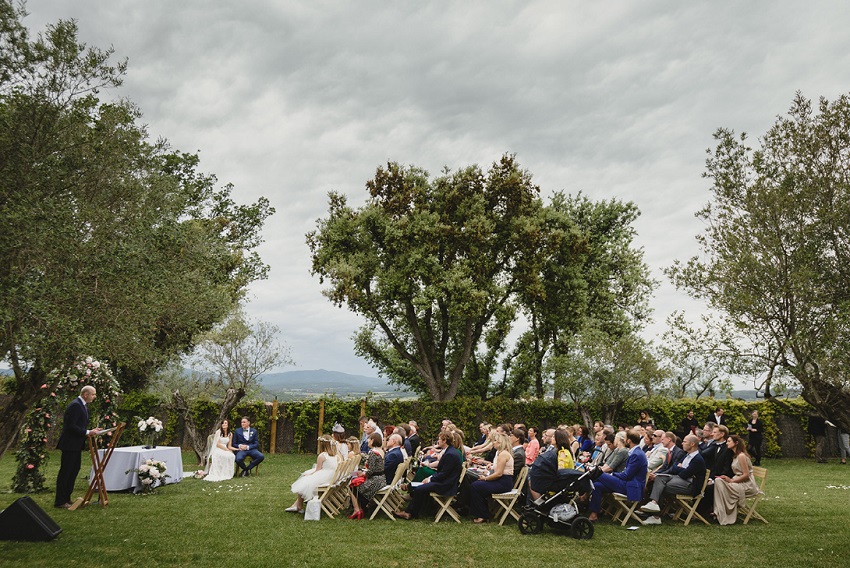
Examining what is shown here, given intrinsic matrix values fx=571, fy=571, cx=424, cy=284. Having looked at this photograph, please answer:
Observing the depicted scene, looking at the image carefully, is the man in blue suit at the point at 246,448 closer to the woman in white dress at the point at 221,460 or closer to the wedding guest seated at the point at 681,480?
the woman in white dress at the point at 221,460

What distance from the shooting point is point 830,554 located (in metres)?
7.17

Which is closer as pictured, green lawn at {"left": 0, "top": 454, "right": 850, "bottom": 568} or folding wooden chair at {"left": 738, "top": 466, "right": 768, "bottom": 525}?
green lawn at {"left": 0, "top": 454, "right": 850, "bottom": 568}

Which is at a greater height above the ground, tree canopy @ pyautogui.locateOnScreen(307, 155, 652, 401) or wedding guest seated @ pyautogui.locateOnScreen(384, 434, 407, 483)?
tree canopy @ pyautogui.locateOnScreen(307, 155, 652, 401)

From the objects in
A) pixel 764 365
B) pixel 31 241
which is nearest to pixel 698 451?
pixel 764 365

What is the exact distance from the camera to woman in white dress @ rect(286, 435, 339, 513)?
386 inches

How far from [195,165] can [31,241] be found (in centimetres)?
2465

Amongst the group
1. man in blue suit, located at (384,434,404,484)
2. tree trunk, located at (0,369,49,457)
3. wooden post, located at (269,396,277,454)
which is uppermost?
tree trunk, located at (0,369,49,457)

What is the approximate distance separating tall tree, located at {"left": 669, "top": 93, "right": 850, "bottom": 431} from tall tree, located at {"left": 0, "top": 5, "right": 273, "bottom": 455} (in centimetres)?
903

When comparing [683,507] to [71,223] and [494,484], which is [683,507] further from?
[71,223]

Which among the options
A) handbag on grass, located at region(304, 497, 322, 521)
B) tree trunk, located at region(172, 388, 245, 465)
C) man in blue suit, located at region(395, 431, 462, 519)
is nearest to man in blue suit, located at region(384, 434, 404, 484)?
man in blue suit, located at region(395, 431, 462, 519)

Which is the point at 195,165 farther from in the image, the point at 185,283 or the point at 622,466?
the point at 622,466

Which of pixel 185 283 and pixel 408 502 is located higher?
pixel 185 283

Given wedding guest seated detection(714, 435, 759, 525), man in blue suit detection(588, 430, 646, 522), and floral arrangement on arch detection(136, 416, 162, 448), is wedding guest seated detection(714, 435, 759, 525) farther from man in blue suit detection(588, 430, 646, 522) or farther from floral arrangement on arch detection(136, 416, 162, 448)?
floral arrangement on arch detection(136, 416, 162, 448)

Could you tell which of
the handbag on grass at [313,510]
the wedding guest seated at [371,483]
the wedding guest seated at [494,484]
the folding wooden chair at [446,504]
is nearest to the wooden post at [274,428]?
the wedding guest seated at [371,483]
